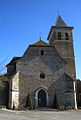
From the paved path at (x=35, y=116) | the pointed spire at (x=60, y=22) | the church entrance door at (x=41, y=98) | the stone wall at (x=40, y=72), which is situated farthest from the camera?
the pointed spire at (x=60, y=22)

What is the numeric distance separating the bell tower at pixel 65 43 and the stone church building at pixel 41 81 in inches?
159

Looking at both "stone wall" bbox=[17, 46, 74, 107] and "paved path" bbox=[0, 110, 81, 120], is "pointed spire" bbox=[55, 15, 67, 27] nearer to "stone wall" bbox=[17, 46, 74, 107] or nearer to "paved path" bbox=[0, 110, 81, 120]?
"stone wall" bbox=[17, 46, 74, 107]

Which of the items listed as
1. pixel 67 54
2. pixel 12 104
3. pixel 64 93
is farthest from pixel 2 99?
pixel 67 54

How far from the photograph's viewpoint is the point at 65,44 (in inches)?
1394

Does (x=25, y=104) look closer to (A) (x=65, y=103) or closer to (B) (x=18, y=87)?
(B) (x=18, y=87)

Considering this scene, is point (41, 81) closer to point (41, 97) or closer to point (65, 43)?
point (41, 97)

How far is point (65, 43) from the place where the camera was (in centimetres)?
3553

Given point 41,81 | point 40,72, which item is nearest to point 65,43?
point 40,72

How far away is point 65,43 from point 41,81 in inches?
419

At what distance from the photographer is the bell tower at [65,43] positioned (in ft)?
111

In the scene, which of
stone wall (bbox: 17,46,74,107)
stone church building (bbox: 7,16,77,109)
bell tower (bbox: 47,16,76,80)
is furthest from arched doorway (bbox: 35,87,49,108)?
bell tower (bbox: 47,16,76,80)

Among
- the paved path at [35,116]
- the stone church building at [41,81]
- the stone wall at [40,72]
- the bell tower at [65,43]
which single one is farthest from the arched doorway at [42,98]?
the paved path at [35,116]

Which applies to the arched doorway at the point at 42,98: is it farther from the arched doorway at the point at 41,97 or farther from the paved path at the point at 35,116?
the paved path at the point at 35,116

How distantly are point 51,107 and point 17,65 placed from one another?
8.54 meters
